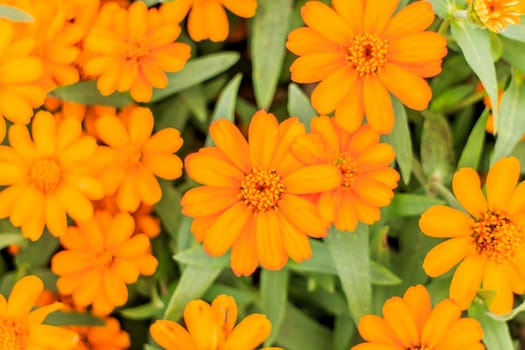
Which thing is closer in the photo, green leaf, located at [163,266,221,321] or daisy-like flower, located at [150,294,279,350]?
daisy-like flower, located at [150,294,279,350]

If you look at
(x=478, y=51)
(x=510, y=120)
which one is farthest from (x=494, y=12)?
(x=510, y=120)

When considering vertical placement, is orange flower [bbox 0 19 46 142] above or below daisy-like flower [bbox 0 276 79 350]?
above

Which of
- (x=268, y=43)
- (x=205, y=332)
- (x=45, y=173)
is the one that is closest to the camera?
(x=205, y=332)

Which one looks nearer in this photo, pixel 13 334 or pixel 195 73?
pixel 13 334

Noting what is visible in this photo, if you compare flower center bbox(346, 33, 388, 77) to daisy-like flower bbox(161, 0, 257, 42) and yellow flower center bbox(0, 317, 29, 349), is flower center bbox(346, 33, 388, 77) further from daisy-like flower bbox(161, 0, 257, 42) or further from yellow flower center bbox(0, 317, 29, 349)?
yellow flower center bbox(0, 317, 29, 349)

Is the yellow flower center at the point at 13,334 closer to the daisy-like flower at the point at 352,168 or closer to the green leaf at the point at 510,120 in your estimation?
the daisy-like flower at the point at 352,168

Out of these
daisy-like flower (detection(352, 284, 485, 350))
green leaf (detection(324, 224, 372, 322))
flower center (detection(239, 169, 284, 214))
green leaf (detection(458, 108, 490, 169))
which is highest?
green leaf (detection(458, 108, 490, 169))

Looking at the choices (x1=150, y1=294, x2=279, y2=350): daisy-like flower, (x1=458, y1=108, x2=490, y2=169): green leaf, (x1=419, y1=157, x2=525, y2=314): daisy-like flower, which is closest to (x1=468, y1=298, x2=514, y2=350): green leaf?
(x1=419, y1=157, x2=525, y2=314): daisy-like flower

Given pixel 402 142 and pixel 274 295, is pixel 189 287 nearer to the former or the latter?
pixel 274 295
